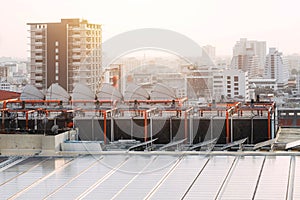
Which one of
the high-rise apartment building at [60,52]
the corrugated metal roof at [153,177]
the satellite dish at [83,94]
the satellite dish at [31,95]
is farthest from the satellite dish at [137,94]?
the high-rise apartment building at [60,52]

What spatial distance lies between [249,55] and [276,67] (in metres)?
1.08

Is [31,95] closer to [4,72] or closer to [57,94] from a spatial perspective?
[57,94]

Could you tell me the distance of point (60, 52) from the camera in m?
18.8

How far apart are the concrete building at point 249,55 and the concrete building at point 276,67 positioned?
276mm

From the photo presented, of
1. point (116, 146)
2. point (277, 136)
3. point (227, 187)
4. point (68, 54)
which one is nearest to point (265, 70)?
point (68, 54)

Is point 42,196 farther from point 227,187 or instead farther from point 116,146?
point 116,146

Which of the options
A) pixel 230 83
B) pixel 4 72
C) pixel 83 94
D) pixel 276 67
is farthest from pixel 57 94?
pixel 276 67

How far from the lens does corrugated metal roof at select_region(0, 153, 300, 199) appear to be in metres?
3.35

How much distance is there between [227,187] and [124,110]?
12.4 feet

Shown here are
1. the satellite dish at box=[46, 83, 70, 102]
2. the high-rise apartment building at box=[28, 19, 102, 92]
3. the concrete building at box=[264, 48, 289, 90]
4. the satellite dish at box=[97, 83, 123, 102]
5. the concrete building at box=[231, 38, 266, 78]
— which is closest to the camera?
the satellite dish at box=[97, 83, 123, 102]

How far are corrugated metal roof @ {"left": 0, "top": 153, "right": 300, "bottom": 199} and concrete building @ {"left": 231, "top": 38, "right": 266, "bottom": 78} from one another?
60.9 feet

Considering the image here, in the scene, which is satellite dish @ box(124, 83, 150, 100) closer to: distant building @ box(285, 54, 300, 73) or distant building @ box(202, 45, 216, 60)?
distant building @ box(202, 45, 216, 60)

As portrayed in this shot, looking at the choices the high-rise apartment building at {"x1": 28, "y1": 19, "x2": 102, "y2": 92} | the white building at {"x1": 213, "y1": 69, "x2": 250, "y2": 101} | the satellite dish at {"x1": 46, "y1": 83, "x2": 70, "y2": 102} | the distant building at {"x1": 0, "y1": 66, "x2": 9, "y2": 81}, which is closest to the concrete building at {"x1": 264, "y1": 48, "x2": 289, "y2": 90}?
the white building at {"x1": 213, "y1": 69, "x2": 250, "y2": 101}

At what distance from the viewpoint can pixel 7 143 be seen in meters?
4.90
